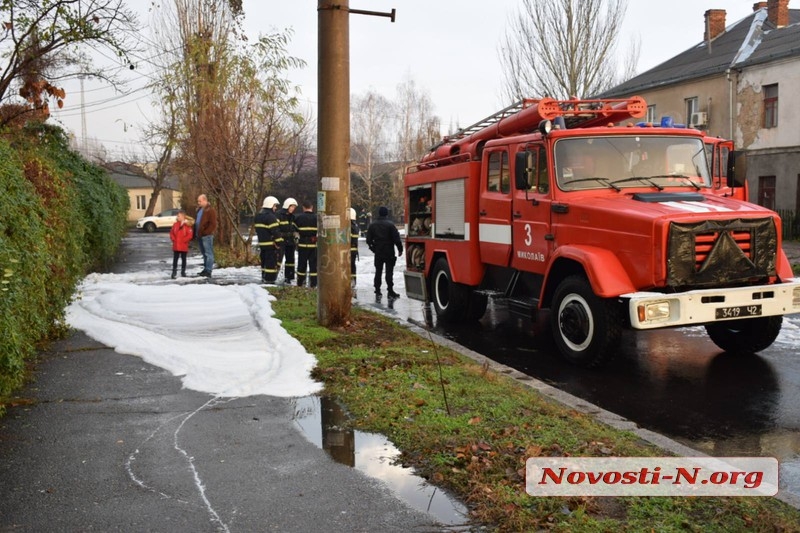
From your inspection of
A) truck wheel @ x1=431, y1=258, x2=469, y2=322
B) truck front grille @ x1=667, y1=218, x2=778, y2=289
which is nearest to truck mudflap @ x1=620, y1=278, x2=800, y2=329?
truck front grille @ x1=667, y1=218, x2=778, y2=289

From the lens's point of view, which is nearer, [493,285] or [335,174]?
[335,174]

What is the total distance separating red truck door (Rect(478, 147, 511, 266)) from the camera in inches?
376

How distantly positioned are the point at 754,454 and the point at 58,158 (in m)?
13.0

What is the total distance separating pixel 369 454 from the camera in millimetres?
4816

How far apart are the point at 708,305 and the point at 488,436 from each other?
10.7ft

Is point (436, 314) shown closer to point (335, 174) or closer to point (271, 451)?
point (335, 174)

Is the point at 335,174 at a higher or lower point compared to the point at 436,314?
higher

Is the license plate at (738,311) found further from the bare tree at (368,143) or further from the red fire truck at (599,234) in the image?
the bare tree at (368,143)

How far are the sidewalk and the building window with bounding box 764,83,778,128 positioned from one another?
91.2ft

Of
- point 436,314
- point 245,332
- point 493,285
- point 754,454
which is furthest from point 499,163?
point 754,454

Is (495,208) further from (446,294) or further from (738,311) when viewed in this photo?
(738,311)

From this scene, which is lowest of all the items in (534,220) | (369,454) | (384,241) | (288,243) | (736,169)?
(369,454)

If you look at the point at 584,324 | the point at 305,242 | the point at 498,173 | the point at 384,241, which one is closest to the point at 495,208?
the point at 498,173

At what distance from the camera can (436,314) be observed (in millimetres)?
11852
